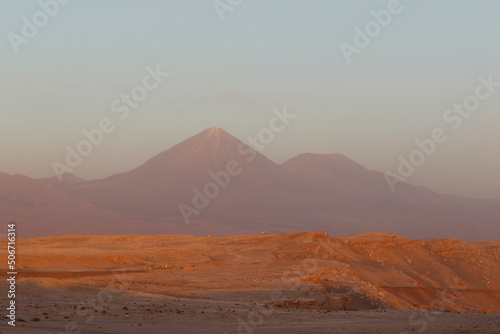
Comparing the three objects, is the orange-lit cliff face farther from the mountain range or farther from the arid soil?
the mountain range

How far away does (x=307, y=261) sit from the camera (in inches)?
1423

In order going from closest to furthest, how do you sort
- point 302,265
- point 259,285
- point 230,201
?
1. point 259,285
2. point 302,265
3. point 230,201

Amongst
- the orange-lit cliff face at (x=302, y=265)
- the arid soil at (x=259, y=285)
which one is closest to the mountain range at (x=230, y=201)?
the orange-lit cliff face at (x=302, y=265)

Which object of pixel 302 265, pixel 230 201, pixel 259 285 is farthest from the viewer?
pixel 230 201

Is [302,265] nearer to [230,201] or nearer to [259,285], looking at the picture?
[259,285]

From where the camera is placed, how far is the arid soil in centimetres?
1580

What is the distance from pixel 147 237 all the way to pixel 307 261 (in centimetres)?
1912

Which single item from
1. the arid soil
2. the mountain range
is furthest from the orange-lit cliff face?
the mountain range

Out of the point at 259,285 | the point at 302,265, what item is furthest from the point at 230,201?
the point at 259,285

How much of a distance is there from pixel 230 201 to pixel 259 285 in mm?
124716

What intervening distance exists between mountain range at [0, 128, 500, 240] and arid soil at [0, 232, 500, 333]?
6066 cm

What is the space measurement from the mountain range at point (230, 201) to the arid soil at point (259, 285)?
60.7 metres

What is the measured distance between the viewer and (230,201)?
152 meters

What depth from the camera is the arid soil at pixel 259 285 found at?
15797mm
